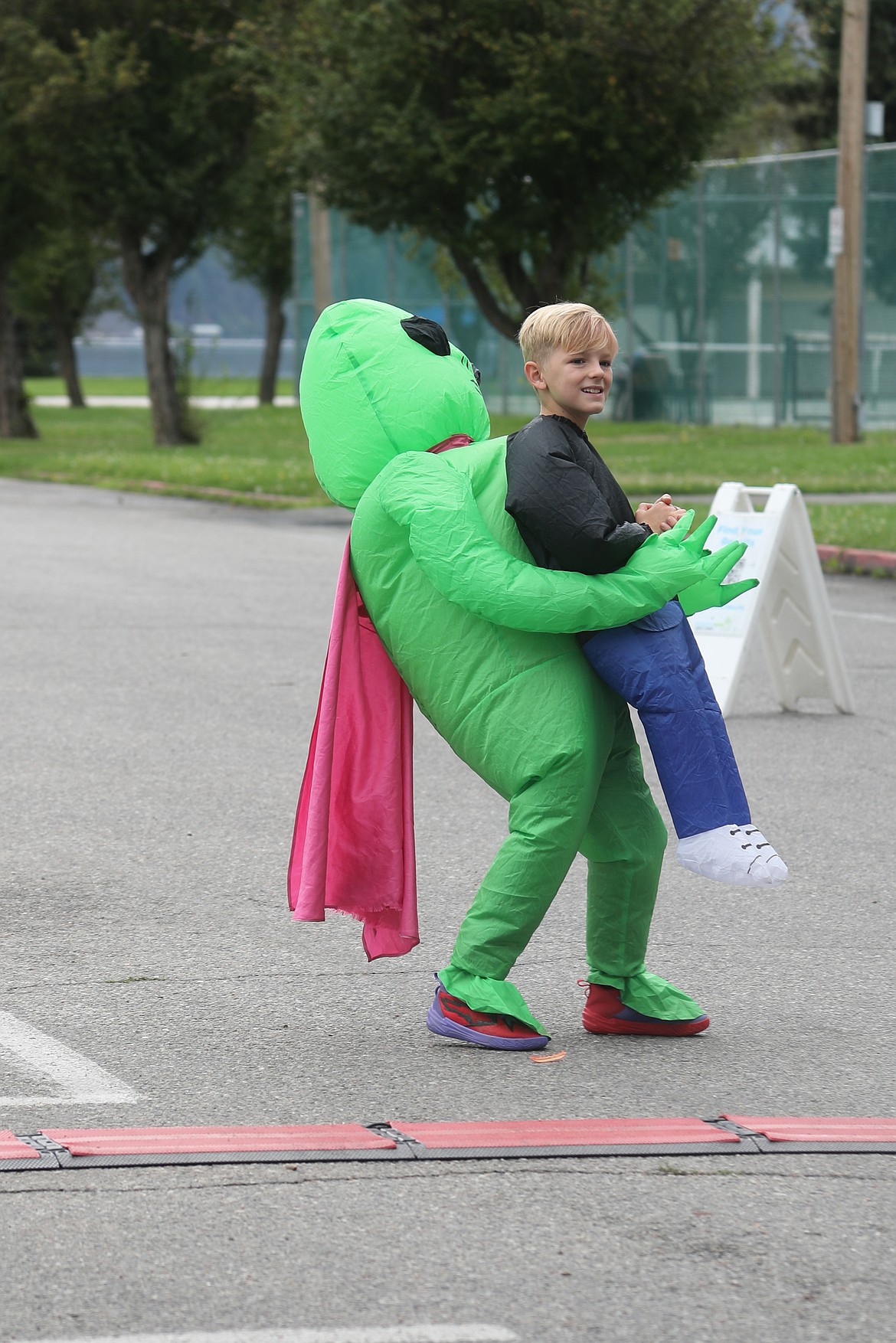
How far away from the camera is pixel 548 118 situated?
74.3 ft

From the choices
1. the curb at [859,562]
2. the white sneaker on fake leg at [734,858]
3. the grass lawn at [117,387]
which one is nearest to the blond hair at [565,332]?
the white sneaker on fake leg at [734,858]

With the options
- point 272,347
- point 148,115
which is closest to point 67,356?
point 272,347

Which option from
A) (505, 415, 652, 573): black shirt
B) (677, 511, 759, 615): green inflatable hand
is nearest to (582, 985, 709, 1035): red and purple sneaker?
(677, 511, 759, 615): green inflatable hand

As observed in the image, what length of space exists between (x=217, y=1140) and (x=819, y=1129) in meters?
1.18

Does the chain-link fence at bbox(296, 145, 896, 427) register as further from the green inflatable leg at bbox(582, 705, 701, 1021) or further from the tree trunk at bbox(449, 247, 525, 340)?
the green inflatable leg at bbox(582, 705, 701, 1021)

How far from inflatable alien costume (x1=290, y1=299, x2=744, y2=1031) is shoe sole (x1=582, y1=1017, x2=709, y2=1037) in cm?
5

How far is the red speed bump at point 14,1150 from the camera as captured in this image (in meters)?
3.67

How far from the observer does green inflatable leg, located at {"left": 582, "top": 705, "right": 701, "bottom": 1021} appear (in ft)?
14.1

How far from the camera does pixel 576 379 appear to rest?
13.5ft

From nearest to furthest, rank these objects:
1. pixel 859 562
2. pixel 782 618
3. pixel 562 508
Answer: pixel 562 508, pixel 782 618, pixel 859 562

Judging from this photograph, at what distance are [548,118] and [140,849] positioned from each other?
17995mm

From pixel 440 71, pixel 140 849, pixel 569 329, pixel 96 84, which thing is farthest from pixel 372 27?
pixel 569 329

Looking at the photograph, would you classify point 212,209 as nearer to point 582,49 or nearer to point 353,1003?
point 582,49

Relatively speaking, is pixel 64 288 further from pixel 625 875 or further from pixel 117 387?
pixel 625 875
